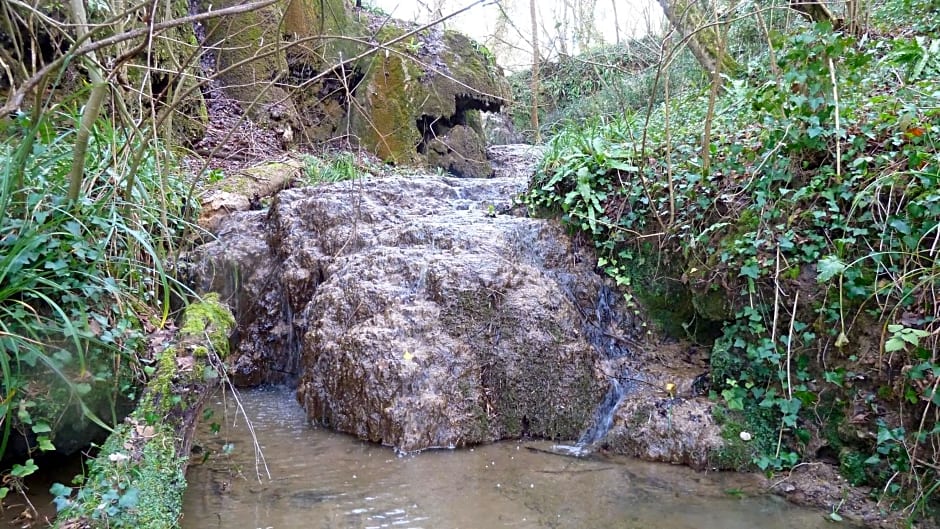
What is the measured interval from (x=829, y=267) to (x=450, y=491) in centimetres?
249

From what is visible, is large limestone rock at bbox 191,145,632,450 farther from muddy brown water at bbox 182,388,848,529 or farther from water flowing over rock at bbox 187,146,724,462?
muddy brown water at bbox 182,388,848,529

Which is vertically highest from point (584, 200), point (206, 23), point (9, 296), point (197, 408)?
point (206, 23)

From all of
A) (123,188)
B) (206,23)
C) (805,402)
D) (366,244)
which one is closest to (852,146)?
(805,402)

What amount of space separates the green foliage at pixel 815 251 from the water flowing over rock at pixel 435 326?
21.0 inches

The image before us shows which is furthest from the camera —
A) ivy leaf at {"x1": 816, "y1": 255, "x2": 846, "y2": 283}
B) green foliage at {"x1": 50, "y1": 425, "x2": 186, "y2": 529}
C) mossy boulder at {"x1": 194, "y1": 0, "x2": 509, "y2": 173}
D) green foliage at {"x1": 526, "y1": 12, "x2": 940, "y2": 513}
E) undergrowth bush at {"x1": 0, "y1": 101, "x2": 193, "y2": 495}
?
mossy boulder at {"x1": 194, "y1": 0, "x2": 509, "y2": 173}

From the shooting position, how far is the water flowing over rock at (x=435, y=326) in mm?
3873

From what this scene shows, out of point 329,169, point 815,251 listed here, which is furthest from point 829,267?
point 329,169

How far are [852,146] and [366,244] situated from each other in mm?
3794

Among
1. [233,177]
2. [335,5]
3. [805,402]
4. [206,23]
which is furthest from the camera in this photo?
[335,5]

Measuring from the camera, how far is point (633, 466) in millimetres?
3471

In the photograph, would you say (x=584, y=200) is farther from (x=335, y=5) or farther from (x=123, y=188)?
(x=335, y=5)

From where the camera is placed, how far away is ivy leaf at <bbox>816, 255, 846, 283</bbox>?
308cm

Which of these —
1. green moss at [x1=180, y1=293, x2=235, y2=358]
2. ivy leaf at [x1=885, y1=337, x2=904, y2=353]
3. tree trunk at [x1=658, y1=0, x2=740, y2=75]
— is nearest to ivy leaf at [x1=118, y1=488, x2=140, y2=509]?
green moss at [x1=180, y1=293, x2=235, y2=358]

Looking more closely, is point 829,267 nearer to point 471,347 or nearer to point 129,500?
point 471,347
